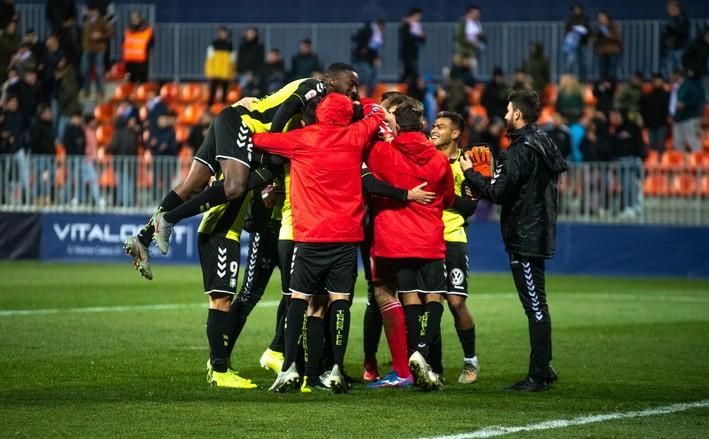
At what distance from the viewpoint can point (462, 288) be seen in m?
11.0

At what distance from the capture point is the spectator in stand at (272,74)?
3053 centimetres

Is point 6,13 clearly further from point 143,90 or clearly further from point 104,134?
point 143,90

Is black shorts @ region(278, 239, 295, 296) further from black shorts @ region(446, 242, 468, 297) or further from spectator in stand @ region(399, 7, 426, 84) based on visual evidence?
spectator in stand @ region(399, 7, 426, 84)

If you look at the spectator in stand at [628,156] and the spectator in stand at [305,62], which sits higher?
the spectator in stand at [305,62]

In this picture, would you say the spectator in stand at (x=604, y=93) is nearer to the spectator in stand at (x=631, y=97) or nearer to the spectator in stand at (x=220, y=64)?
the spectator in stand at (x=631, y=97)

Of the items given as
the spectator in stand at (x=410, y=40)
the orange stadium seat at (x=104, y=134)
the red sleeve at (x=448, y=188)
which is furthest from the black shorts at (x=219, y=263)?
the spectator in stand at (x=410, y=40)

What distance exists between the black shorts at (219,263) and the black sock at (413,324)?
1.38 m

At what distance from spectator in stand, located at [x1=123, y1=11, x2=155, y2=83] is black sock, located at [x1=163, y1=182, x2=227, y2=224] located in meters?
23.0

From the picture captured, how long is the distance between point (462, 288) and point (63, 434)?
4.20m

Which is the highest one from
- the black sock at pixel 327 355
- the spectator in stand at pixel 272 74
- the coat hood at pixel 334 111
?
the spectator in stand at pixel 272 74

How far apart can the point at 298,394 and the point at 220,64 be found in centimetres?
2299

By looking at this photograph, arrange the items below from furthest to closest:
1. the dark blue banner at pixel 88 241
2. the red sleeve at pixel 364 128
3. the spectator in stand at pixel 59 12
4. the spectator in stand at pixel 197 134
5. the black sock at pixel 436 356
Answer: the spectator in stand at pixel 59 12
the spectator in stand at pixel 197 134
the dark blue banner at pixel 88 241
the black sock at pixel 436 356
the red sleeve at pixel 364 128

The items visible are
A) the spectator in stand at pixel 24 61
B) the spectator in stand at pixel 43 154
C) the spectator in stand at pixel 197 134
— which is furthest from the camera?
the spectator in stand at pixel 24 61

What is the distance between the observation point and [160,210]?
10266 millimetres
